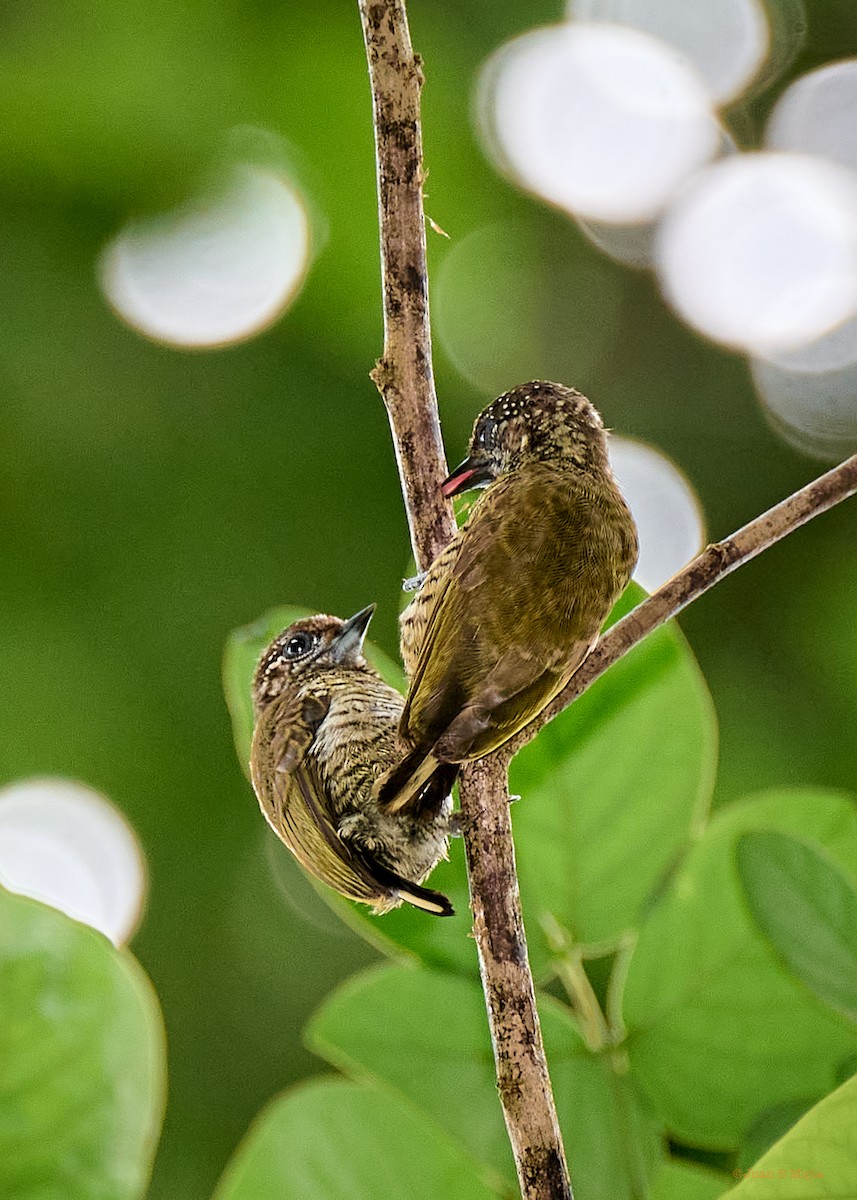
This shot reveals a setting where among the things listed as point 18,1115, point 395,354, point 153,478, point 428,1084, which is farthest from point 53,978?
point 153,478

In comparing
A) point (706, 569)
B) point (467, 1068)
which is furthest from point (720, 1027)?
point (706, 569)

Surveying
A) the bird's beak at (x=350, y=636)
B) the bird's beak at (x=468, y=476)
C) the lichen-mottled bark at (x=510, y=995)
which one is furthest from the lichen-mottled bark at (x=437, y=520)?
the bird's beak at (x=350, y=636)

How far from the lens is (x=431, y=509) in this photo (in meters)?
0.77

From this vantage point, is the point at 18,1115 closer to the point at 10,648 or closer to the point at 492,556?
the point at 492,556

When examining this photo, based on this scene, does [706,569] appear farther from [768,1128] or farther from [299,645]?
[299,645]

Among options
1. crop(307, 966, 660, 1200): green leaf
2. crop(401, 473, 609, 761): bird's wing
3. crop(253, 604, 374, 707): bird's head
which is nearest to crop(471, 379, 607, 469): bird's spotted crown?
crop(401, 473, 609, 761): bird's wing

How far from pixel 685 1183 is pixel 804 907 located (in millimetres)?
202

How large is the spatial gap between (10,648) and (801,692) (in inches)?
52.9

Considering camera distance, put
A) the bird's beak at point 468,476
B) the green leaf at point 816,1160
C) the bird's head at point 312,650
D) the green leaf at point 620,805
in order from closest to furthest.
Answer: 1. the green leaf at point 816,1160
2. the green leaf at point 620,805
3. the bird's beak at point 468,476
4. the bird's head at point 312,650

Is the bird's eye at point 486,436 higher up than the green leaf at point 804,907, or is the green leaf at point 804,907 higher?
the bird's eye at point 486,436

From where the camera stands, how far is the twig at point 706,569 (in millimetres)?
700

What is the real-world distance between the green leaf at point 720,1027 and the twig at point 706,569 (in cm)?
15

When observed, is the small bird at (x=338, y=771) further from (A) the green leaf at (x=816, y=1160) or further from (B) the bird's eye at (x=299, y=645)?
(A) the green leaf at (x=816, y=1160)

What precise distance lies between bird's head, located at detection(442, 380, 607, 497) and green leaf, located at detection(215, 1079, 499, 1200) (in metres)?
0.44
